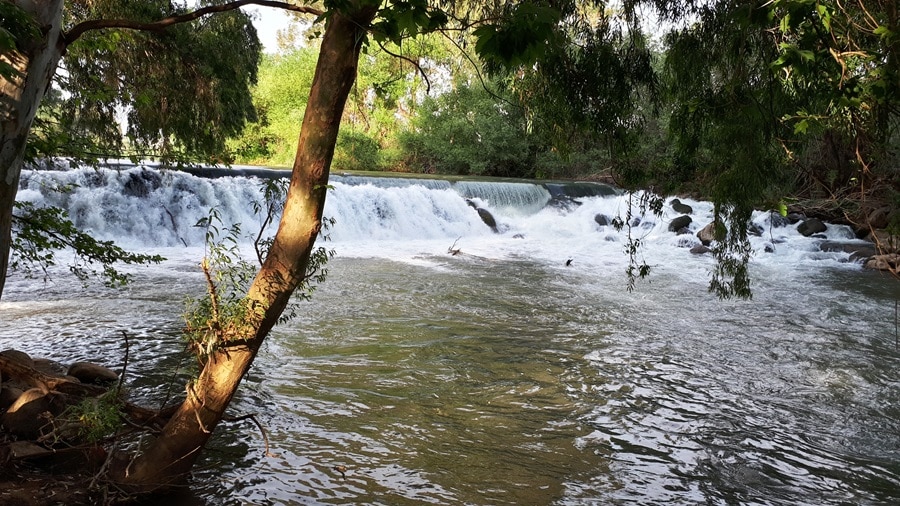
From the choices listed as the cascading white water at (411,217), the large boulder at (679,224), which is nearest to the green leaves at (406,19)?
the cascading white water at (411,217)

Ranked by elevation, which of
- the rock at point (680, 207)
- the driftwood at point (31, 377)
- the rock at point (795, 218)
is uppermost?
the rock at point (680, 207)

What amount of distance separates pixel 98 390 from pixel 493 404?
296 centimetres

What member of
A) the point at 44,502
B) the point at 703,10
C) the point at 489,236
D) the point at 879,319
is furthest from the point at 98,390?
the point at 489,236

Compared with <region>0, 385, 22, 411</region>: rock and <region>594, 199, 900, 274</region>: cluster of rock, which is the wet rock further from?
<region>0, 385, 22, 411</region>: rock

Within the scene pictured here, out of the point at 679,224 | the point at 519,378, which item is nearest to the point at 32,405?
the point at 519,378

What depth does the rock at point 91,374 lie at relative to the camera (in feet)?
16.8

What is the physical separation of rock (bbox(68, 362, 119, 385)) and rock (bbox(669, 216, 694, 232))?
1646 centimetres

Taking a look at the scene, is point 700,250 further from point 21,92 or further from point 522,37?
point 21,92

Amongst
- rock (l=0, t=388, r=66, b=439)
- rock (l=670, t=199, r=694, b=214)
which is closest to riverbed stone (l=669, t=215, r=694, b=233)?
rock (l=670, t=199, r=694, b=214)

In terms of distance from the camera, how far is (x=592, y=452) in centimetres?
470

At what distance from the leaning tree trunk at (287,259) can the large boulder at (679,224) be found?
56.8 feet

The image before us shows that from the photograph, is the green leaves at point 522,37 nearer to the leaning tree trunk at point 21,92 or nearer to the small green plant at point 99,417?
the leaning tree trunk at point 21,92

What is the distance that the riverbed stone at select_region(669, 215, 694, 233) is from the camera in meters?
18.9

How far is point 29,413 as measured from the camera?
403cm
